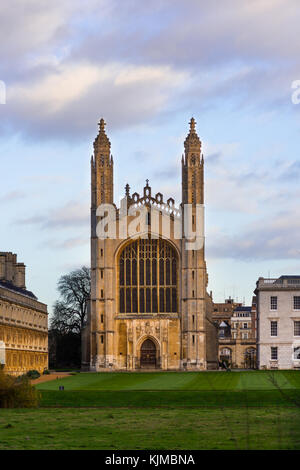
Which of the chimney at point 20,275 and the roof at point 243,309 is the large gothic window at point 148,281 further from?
the roof at point 243,309

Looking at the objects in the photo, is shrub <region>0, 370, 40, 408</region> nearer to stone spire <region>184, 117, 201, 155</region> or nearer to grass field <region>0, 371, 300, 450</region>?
grass field <region>0, 371, 300, 450</region>

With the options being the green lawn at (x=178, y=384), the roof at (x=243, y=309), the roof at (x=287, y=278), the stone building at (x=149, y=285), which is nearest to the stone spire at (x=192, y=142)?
the stone building at (x=149, y=285)

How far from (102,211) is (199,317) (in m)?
13.6

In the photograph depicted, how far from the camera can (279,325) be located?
87062 mm

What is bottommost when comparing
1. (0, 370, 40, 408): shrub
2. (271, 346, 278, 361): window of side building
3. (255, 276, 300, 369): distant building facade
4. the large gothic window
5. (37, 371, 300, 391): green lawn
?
(37, 371, 300, 391): green lawn

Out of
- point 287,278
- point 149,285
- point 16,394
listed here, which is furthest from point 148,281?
point 16,394

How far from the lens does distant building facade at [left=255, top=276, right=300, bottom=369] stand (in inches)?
3425

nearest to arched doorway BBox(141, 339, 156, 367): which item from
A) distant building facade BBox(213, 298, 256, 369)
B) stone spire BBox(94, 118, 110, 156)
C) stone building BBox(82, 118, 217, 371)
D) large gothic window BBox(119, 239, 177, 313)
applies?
stone building BBox(82, 118, 217, 371)

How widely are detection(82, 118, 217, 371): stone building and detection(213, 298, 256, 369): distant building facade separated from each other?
3584 centimetres

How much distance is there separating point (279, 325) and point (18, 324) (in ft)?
80.7

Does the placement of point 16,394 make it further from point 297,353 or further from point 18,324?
point 297,353

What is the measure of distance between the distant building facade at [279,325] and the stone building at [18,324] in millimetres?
20721

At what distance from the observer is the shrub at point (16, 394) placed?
34.5m
